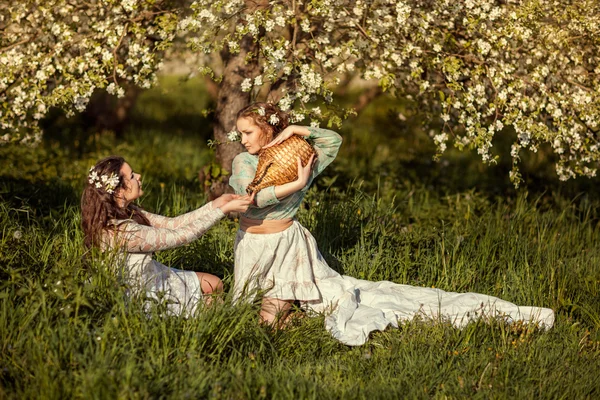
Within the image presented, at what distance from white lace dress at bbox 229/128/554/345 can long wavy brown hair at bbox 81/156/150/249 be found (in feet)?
2.52

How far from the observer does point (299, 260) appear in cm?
566

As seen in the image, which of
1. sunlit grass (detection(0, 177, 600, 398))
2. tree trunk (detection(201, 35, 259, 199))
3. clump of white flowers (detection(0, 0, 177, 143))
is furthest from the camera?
tree trunk (detection(201, 35, 259, 199))

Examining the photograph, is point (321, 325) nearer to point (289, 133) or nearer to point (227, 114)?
point (289, 133)

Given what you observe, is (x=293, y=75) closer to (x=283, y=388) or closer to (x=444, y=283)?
(x=444, y=283)

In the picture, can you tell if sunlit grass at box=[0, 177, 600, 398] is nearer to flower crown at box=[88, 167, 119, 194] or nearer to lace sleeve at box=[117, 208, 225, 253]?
lace sleeve at box=[117, 208, 225, 253]

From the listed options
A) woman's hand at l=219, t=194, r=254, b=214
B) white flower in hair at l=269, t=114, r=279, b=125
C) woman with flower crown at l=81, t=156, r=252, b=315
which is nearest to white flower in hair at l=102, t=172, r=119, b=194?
woman with flower crown at l=81, t=156, r=252, b=315

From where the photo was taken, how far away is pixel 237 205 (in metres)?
5.15

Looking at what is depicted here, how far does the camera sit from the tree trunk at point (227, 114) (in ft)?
25.0

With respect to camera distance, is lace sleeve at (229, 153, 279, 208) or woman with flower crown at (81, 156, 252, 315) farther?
lace sleeve at (229, 153, 279, 208)

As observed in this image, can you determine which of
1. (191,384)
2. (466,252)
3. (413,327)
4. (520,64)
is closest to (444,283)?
(466,252)

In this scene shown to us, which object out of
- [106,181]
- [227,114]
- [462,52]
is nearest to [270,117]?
[106,181]

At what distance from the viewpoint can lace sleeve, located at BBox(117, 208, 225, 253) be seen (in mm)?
5145

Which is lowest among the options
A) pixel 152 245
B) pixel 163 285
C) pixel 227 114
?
pixel 163 285

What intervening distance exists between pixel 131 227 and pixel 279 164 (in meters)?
1.03
